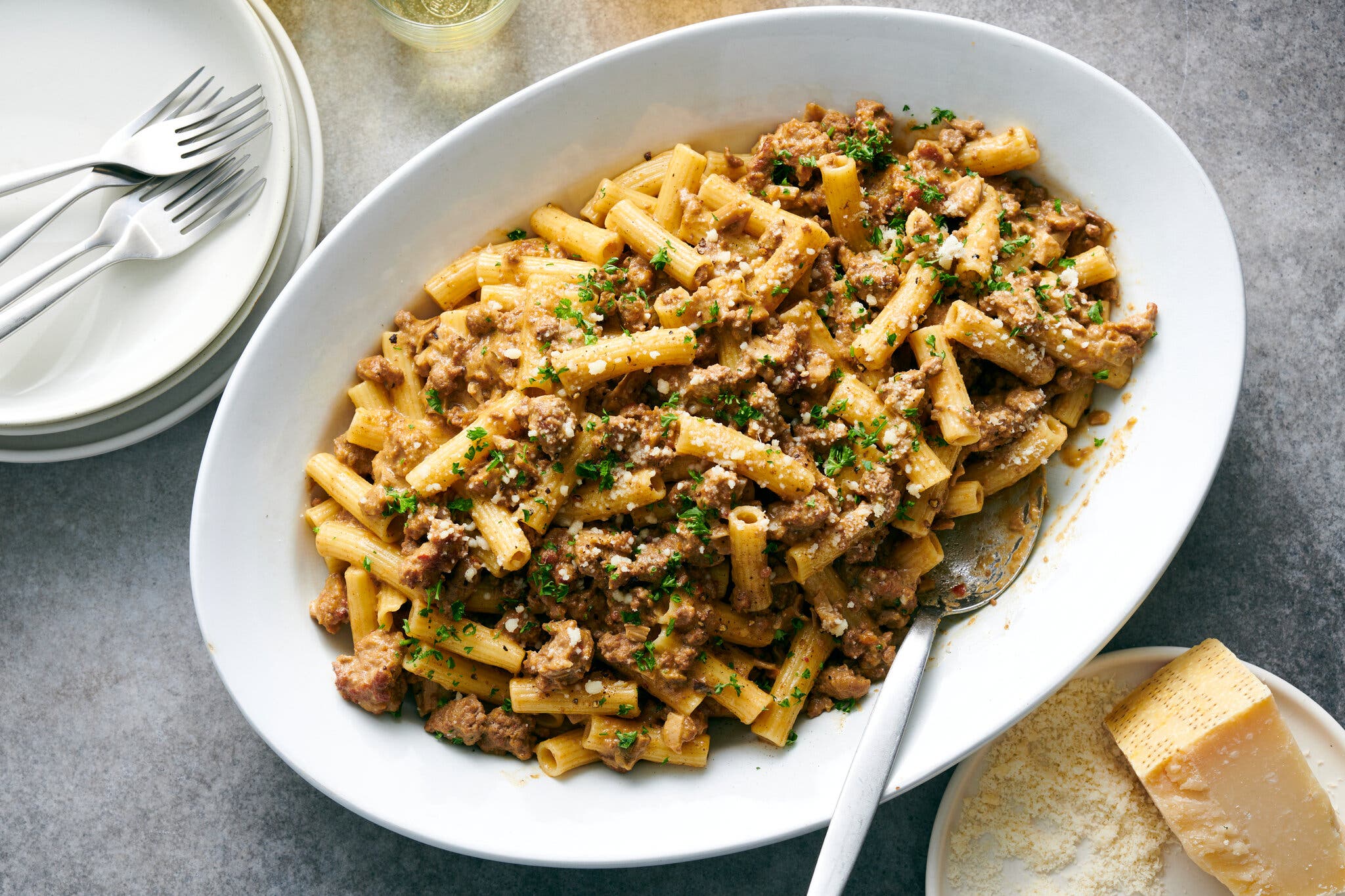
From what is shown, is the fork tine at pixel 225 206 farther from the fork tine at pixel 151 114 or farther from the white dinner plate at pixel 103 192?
the fork tine at pixel 151 114

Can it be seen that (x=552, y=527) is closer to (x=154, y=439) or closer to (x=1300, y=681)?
(x=154, y=439)

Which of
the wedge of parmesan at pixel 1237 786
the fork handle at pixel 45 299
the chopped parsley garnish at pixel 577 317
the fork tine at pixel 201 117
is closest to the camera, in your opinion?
the chopped parsley garnish at pixel 577 317

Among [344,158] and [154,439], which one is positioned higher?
[344,158]

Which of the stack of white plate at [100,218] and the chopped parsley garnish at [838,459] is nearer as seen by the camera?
the chopped parsley garnish at [838,459]

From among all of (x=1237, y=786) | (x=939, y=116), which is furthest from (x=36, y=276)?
(x=1237, y=786)

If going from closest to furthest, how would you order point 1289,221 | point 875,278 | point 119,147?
point 875,278 → point 119,147 → point 1289,221

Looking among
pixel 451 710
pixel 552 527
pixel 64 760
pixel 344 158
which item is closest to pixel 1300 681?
pixel 552 527

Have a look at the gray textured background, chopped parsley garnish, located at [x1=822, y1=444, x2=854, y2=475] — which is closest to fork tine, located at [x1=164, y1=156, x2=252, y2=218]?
the gray textured background

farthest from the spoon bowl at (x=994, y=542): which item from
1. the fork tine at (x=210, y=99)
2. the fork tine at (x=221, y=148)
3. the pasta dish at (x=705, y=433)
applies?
the fork tine at (x=210, y=99)
